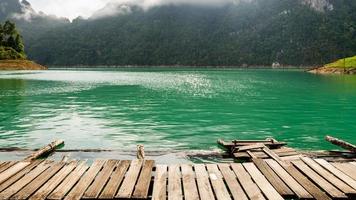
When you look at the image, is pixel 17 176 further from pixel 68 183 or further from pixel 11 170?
pixel 68 183

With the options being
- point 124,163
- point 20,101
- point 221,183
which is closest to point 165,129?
point 124,163

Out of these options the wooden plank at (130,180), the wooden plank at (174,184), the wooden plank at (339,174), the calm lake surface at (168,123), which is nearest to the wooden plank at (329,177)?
the wooden plank at (339,174)

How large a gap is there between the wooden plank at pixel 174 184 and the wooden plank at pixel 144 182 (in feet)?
2.09

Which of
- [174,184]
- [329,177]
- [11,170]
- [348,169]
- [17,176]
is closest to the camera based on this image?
[174,184]

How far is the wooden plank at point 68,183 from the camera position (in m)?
10.2

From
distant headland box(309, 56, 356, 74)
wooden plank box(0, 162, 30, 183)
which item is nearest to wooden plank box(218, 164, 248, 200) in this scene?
wooden plank box(0, 162, 30, 183)

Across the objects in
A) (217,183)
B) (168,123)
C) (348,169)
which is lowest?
(168,123)

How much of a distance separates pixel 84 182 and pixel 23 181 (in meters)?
1.82

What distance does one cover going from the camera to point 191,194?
10.3 metres

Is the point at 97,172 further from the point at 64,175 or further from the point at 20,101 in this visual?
the point at 20,101

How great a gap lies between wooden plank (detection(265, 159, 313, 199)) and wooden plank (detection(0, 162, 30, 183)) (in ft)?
27.6

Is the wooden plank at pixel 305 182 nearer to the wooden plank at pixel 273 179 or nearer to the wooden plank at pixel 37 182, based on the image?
the wooden plank at pixel 273 179

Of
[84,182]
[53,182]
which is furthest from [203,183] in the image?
[53,182]

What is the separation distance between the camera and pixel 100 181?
11.4 meters
